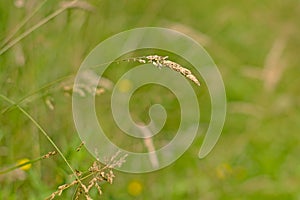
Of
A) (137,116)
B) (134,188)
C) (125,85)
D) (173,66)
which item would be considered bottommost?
(173,66)

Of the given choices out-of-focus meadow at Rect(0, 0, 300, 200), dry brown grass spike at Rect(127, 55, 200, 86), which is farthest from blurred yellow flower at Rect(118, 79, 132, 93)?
dry brown grass spike at Rect(127, 55, 200, 86)

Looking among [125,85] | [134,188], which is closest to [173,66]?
[134,188]

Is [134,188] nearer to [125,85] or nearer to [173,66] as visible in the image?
[125,85]

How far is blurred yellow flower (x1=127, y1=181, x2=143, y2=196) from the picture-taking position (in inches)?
90.5

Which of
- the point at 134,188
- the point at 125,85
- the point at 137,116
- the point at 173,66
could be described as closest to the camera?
the point at 173,66

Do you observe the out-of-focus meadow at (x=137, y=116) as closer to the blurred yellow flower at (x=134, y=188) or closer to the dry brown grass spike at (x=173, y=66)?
the blurred yellow flower at (x=134, y=188)

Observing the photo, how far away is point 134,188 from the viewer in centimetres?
232

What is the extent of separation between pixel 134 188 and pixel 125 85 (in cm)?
55

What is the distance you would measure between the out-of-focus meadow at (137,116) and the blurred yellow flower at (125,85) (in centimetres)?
5

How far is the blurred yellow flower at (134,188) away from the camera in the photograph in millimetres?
2299

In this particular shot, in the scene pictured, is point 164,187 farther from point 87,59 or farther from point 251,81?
point 251,81

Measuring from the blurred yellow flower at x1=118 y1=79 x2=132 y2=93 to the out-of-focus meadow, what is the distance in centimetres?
5

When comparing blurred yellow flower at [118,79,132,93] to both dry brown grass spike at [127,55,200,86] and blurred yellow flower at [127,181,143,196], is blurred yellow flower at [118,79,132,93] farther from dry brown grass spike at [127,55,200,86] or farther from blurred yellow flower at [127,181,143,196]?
dry brown grass spike at [127,55,200,86]

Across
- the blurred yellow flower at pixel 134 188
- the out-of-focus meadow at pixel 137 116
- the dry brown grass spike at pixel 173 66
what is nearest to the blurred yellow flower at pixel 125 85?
the out-of-focus meadow at pixel 137 116
